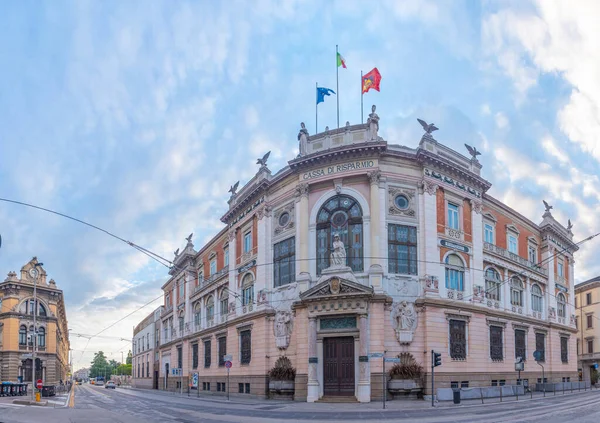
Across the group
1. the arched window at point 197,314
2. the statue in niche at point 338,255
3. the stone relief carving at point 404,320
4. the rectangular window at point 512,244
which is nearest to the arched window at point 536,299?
the rectangular window at point 512,244

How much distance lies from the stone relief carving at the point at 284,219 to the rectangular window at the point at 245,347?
8.75 m

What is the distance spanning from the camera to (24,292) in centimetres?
7750

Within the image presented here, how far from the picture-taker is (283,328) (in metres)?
39.2

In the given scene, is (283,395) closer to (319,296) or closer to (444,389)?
(319,296)

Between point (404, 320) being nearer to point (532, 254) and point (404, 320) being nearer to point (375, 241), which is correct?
point (375, 241)

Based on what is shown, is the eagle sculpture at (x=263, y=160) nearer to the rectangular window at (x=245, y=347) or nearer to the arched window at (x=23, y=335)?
the rectangular window at (x=245, y=347)

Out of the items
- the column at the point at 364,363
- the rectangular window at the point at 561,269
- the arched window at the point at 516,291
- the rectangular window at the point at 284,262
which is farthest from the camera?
the rectangular window at the point at 561,269

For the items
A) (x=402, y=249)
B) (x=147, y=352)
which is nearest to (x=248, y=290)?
(x=402, y=249)

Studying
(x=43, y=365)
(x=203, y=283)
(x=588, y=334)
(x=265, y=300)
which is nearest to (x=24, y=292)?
(x=43, y=365)

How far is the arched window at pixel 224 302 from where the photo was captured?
166 feet

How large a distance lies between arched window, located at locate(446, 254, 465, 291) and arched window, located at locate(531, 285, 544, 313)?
42.6 feet

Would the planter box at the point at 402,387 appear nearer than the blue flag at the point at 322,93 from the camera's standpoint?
Yes

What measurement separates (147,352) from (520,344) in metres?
59.3

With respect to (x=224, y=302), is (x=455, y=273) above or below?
above
